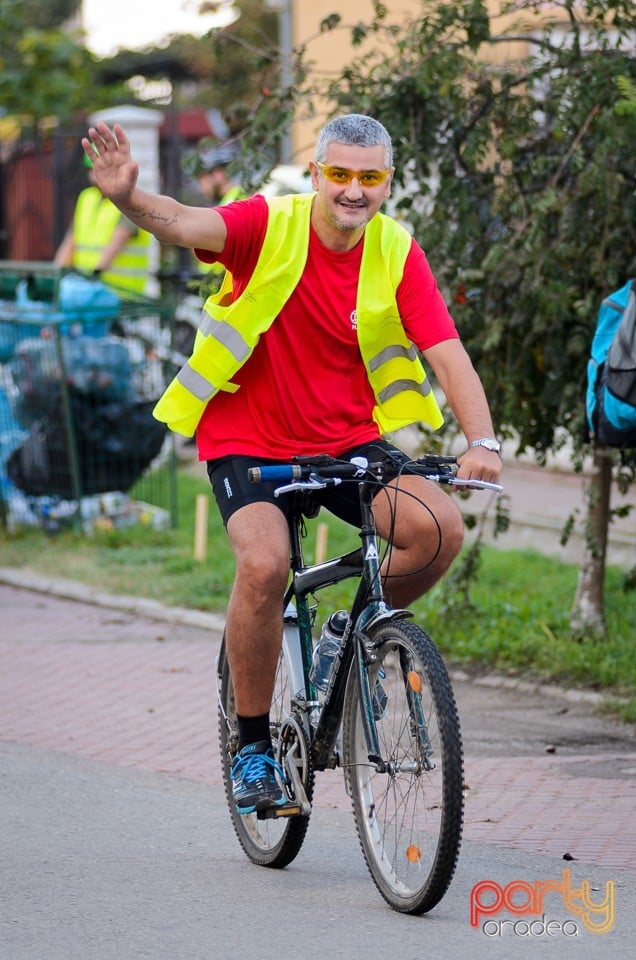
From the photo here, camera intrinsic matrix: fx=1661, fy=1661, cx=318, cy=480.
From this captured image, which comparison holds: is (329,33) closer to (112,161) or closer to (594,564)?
(594,564)

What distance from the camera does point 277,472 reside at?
4.36 metres

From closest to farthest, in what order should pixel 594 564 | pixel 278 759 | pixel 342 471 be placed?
pixel 342 471
pixel 278 759
pixel 594 564

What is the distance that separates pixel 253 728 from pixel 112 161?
1679 millimetres

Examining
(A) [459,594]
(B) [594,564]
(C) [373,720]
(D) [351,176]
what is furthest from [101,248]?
(C) [373,720]

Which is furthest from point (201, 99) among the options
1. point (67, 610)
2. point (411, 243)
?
point (411, 243)

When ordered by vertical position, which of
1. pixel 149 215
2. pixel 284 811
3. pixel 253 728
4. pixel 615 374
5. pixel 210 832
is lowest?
pixel 210 832

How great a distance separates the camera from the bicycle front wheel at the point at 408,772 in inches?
161

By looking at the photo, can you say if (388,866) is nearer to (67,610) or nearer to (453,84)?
(453,84)

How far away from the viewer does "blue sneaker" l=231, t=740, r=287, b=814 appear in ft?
15.4

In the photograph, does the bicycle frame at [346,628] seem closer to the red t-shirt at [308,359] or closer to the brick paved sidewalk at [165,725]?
the red t-shirt at [308,359]

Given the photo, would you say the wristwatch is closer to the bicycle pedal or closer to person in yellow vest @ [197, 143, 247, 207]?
the bicycle pedal

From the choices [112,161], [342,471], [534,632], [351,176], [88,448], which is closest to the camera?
[112,161]

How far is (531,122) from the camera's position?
739 cm

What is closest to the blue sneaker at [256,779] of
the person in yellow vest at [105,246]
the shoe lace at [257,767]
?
the shoe lace at [257,767]
